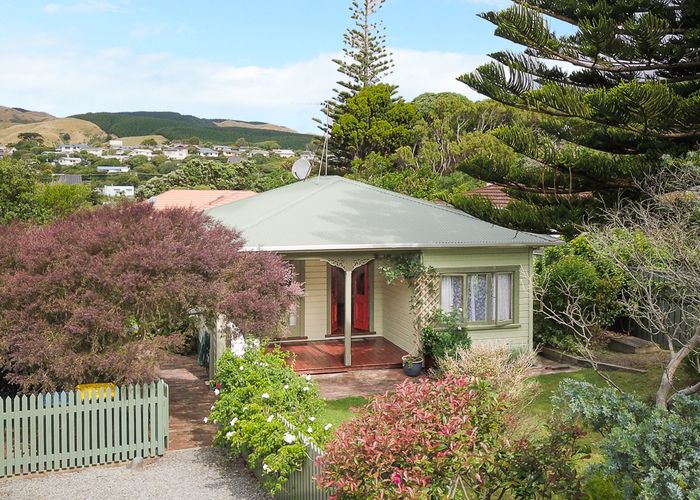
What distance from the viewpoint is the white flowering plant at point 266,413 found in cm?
663

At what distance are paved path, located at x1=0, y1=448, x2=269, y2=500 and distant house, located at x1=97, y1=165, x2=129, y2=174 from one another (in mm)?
75255

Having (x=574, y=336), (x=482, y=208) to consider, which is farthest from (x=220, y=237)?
(x=574, y=336)

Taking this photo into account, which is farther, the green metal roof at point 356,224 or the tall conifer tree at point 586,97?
the green metal roof at point 356,224

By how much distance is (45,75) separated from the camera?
39.5 metres

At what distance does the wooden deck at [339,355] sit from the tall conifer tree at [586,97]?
3529mm

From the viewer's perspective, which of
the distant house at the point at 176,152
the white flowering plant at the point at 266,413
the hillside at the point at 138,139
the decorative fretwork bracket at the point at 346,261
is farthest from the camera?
the hillside at the point at 138,139

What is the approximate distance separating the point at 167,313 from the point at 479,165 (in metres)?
5.68

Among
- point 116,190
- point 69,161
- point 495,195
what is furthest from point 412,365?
point 69,161

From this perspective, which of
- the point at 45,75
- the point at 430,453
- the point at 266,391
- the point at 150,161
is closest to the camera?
the point at 430,453

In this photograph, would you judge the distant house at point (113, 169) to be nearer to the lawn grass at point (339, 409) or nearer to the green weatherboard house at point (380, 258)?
the green weatherboard house at point (380, 258)

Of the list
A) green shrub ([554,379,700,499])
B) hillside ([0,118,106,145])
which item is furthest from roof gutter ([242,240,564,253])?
hillside ([0,118,106,145])

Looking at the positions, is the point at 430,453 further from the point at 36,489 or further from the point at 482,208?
the point at 482,208

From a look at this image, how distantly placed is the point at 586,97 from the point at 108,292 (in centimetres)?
673

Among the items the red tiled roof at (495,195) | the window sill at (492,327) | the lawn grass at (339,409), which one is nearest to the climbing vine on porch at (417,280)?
the window sill at (492,327)
